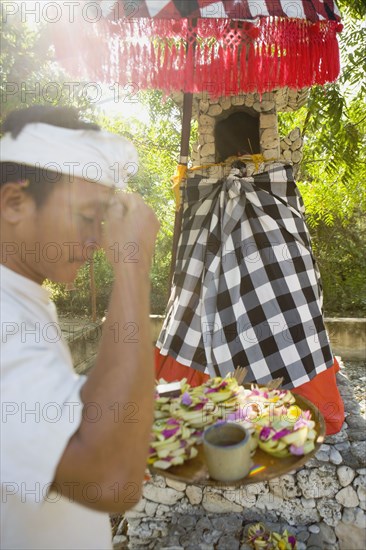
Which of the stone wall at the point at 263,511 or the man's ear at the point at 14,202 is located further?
the stone wall at the point at 263,511

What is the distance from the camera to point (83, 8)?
2.65 meters

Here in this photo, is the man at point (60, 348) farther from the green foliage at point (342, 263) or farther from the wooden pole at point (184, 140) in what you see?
Answer: the green foliage at point (342, 263)

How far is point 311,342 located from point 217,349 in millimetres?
651

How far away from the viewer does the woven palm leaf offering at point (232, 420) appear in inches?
57.4

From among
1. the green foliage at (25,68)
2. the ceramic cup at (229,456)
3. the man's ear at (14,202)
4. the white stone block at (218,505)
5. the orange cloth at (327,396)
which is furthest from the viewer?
the orange cloth at (327,396)

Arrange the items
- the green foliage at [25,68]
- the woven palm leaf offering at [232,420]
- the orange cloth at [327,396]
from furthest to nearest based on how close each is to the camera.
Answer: the orange cloth at [327,396]
the green foliage at [25,68]
the woven palm leaf offering at [232,420]

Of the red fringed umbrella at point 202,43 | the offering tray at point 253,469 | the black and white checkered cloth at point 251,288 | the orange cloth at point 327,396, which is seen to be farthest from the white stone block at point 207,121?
the offering tray at point 253,469

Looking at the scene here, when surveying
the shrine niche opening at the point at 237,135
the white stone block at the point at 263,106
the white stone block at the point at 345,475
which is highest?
the white stone block at the point at 263,106

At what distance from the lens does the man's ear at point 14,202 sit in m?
1.08

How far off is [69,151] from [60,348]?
47 centimetres

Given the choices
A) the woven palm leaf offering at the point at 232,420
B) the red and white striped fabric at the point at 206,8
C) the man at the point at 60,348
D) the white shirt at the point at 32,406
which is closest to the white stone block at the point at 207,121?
A: the red and white striped fabric at the point at 206,8

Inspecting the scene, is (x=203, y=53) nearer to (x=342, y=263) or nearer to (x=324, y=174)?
(x=324, y=174)

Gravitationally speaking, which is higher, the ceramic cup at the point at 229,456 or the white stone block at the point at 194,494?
the ceramic cup at the point at 229,456

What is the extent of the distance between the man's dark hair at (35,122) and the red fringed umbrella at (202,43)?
1.58 meters
